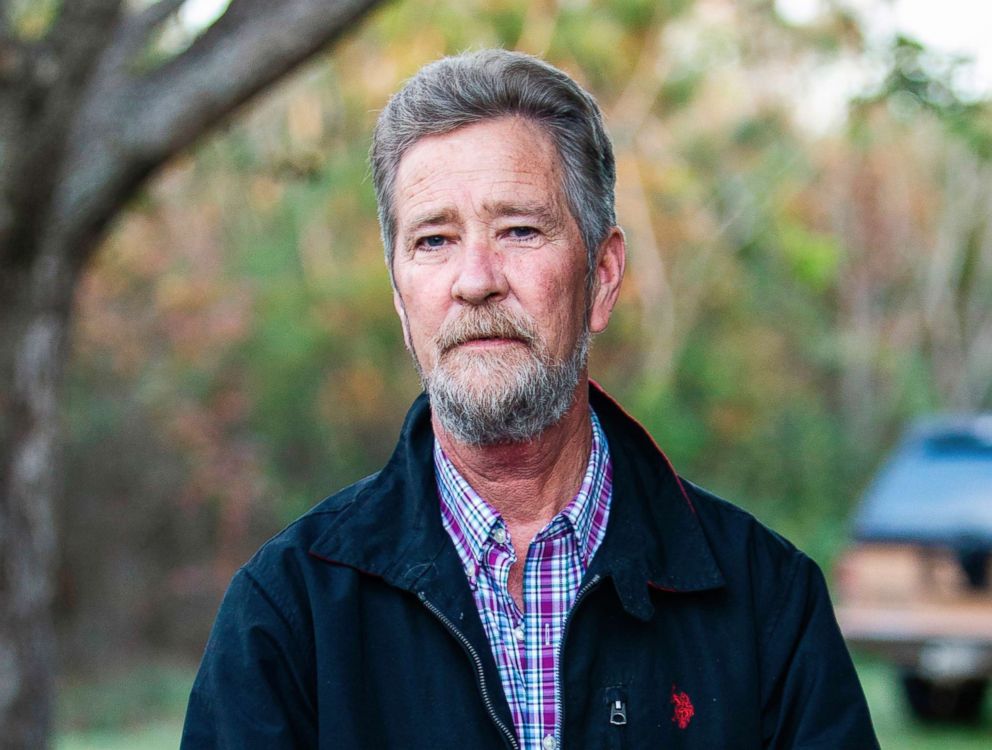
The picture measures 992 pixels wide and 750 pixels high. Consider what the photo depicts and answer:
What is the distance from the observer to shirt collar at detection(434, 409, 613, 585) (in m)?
2.51

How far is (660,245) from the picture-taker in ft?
74.7

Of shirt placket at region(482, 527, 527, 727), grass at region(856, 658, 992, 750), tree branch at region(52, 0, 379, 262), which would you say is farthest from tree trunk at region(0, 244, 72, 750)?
grass at region(856, 658, 992, 750)

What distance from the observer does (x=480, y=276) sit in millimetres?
2479

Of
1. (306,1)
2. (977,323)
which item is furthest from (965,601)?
(977,323)

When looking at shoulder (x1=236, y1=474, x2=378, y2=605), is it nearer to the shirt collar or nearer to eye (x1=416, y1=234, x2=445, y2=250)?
the shirt collar

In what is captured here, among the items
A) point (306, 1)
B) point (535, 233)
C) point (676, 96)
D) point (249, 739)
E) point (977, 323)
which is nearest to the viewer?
point (249, 739)

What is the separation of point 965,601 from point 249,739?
7.42 meters

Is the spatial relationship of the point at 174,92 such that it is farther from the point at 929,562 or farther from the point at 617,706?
the point at 929,562

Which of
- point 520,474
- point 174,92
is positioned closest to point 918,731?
point 174,92

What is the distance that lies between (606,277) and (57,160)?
11.8 ft

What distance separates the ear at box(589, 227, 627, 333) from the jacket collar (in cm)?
18

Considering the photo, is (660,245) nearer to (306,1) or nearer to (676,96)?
(676,96)

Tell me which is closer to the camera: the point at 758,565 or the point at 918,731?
the point at 758,565

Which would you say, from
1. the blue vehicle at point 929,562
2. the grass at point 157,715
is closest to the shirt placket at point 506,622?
Answer: the blue vehicle at point 929,562
